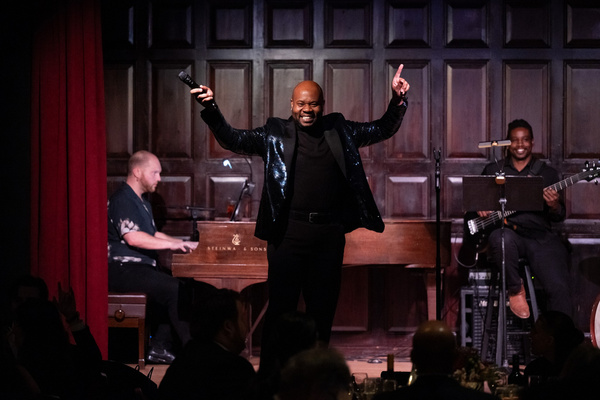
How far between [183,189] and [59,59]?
Result: 2330mm

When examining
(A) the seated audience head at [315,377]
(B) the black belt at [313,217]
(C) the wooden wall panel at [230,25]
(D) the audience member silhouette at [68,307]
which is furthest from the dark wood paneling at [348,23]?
(A) the seated audience head at [315,377]

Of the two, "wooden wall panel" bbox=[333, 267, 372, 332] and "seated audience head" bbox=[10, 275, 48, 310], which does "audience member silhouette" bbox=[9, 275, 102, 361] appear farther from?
"wooden wall panel" bbox=[333, 267, 372, 332]

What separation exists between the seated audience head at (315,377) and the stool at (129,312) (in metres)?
3.86

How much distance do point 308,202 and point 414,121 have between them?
108 inches

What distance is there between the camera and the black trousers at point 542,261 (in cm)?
632

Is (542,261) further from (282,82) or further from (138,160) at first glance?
(138,160)

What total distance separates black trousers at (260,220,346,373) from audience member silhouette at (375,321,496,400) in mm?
1592

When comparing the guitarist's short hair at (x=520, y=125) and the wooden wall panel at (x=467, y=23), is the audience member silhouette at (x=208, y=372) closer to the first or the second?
the guitarist's short hair at (x=520, y=125)

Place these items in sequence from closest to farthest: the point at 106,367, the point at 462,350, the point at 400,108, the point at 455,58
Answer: the point at 106,367 < the point at 462,350 < the point at 400,108 < the point at 455,58

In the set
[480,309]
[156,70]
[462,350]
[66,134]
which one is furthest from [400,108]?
[156,70]

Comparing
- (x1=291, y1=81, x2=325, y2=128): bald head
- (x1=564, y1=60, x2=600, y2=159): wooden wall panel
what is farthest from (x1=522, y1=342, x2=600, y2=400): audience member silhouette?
(x1=564, y1=60, x2=600, y2=159): wooden wall panel

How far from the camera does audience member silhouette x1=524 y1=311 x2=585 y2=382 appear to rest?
3729mm

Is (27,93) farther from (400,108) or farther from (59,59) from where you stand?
(400,108)

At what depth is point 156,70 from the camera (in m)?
7.15
